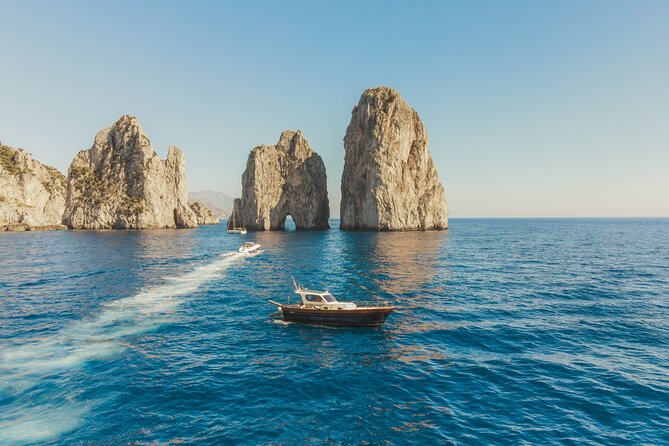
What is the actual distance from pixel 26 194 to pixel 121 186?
42615mm

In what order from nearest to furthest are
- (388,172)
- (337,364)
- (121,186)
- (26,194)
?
(337,364) < (388,172) < (26,194) < (121,186)

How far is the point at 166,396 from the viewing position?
19047 millimetres

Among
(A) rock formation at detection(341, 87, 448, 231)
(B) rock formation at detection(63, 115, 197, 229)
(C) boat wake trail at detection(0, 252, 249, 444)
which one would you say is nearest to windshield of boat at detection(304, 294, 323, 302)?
(C) boat wake trail at detection(0, 252, 249, 444)

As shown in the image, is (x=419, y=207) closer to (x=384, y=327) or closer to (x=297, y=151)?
(x=297, y=151)

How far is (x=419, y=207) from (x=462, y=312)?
366ft

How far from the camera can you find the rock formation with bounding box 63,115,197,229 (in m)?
152

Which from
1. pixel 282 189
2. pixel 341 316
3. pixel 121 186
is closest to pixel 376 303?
pixel 341 316

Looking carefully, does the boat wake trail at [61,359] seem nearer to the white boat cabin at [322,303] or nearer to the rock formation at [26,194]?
the white boat cabin at [322,303]

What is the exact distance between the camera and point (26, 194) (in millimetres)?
157375

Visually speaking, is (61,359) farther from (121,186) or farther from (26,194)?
(26,194)

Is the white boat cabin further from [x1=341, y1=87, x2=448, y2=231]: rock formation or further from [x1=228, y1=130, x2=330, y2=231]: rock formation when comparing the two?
[x1=228, y1=130, x2=330, y2=231]: rock formation

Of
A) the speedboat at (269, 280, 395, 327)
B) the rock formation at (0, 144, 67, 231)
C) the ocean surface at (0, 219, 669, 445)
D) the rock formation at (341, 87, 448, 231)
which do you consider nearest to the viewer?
the ocean surface at (0, 219, 669, 445)

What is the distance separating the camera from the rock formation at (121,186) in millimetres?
151750

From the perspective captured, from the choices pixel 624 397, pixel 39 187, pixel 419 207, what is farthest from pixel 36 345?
pixel 39 187
